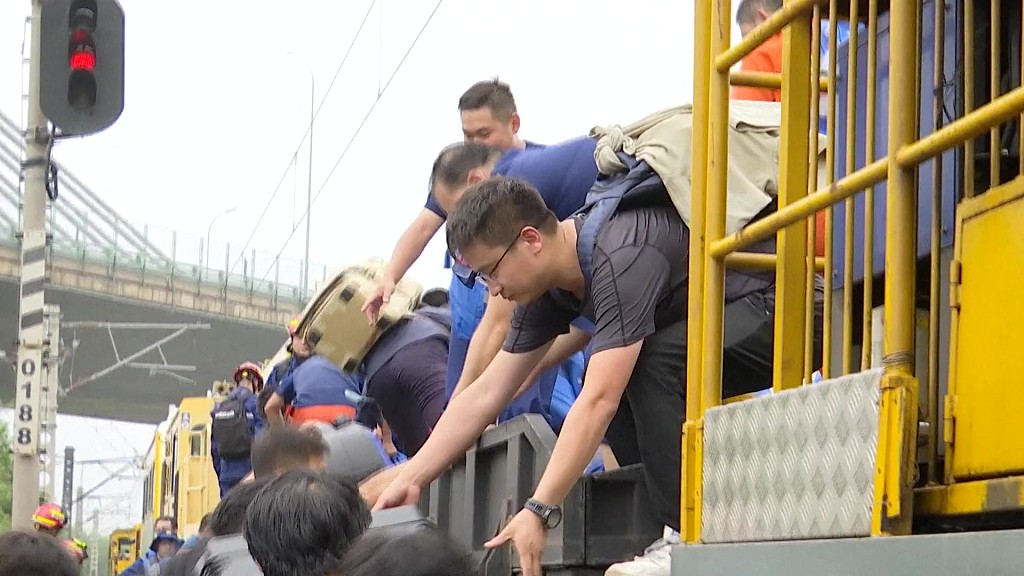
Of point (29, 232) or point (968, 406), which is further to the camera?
point (29, 232)

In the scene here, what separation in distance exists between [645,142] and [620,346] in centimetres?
64

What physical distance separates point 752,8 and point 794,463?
252 cm

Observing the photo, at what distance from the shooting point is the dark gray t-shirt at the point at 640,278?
3.88m

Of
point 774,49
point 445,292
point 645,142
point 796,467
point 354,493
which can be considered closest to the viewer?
point 796,467

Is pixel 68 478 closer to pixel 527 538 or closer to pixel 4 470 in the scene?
pixel 4 470

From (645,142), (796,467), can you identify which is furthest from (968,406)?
(645,142)

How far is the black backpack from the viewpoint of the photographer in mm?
8773

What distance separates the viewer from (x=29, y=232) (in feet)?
35.4

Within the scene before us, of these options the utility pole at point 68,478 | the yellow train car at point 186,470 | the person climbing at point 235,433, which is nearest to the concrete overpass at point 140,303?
the utility pole at point 68,478

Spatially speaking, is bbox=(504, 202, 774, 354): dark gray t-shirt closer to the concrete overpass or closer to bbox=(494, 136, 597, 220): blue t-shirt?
bbox=(494, 136, 597, 220): blue t-shirt

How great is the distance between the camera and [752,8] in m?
4.97

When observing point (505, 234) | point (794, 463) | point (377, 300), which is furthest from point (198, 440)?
point (794, 463)

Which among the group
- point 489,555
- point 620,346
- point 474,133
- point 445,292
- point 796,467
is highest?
point 474,133

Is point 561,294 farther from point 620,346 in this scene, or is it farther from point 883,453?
point 883,453
